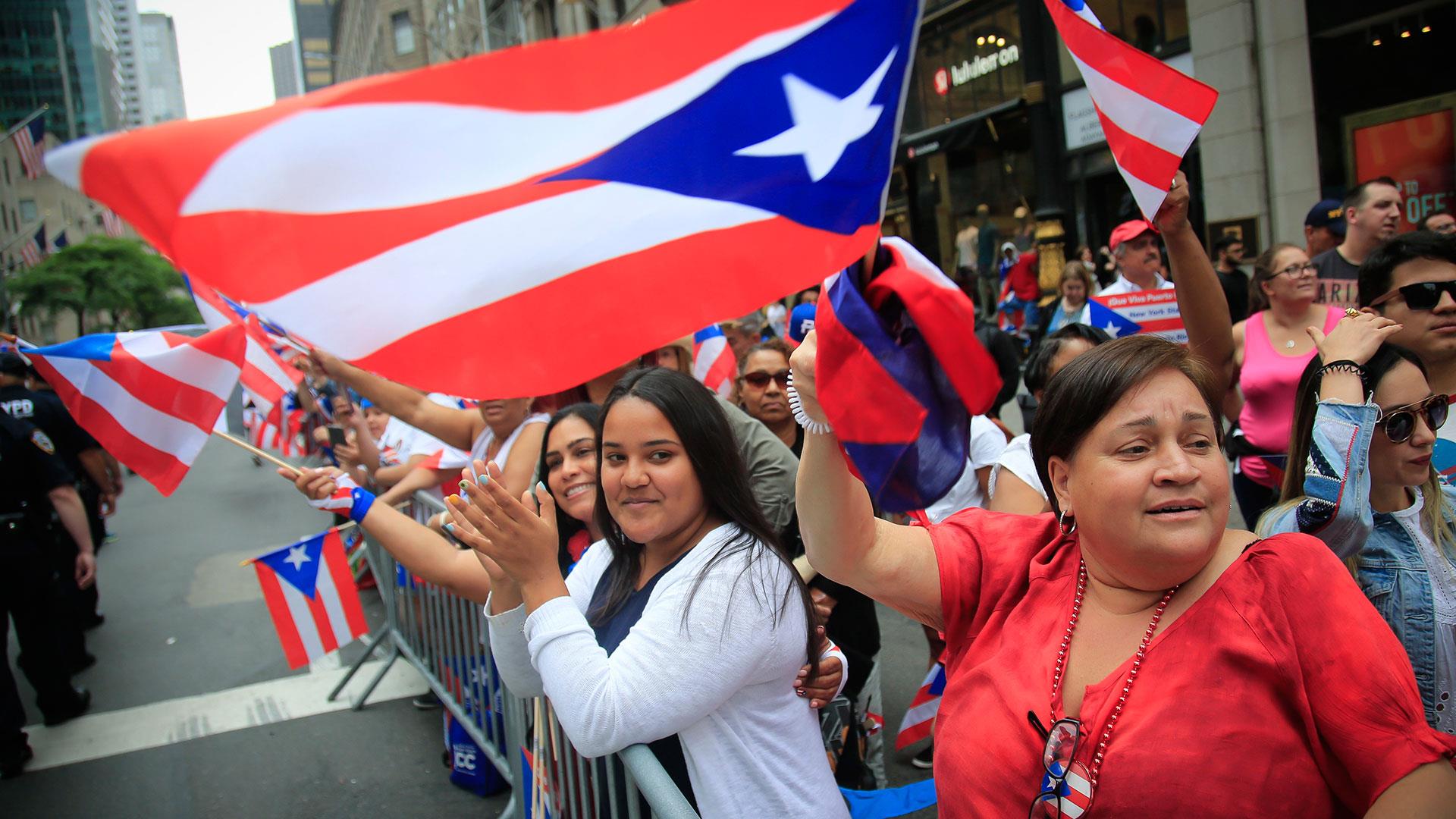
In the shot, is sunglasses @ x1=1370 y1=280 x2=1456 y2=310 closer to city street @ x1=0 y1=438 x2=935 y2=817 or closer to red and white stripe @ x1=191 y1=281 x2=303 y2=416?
city street @ x1=0 y1=438 x2=935 y2=817

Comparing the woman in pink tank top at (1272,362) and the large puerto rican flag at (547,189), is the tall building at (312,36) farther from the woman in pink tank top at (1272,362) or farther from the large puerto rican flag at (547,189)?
the large puerto rican flag at (547,189)

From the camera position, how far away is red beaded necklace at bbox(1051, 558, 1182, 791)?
1.50 metres

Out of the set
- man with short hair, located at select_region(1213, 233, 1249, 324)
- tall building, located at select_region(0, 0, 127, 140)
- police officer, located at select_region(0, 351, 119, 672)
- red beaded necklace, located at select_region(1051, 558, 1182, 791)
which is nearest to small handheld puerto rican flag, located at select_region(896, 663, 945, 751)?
red beaded necklace, located at select_region(1051, 558, 1182, 791)

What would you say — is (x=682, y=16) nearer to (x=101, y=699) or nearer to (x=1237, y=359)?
(x=1237, y=359)

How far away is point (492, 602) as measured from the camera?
2393 mm

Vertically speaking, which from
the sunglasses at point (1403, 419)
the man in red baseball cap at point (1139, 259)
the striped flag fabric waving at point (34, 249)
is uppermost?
the striped flag fabric waving at point (34, 249)

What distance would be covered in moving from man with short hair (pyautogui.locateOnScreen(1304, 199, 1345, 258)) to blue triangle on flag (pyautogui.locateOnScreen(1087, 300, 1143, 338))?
1894 mm

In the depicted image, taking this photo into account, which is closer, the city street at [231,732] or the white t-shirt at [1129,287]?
the city street at [231,732]

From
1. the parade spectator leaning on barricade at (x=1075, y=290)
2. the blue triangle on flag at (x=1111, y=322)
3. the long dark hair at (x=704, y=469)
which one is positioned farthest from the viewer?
the parade spectator leaning on barricade at (x=1075, y=290)

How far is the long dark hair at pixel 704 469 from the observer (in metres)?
2.38

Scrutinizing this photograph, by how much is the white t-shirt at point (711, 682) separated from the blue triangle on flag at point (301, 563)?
9.06ft

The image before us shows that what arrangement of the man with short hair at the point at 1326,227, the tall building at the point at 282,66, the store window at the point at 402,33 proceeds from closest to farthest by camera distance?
the man with short hair at the point at 1326,227
the store window at the point at 402,33
the tall building at the point at 282,66

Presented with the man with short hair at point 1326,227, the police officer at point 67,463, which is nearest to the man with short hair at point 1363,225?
the man with short hair at point 1326,227

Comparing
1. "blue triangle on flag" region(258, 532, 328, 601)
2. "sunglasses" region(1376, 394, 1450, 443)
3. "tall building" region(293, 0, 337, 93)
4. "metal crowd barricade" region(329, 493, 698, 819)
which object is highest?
"tall building" region(293, 0, 337, 93)
